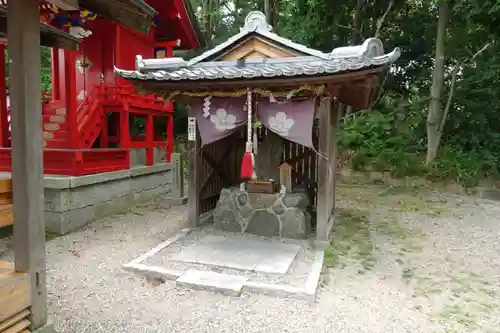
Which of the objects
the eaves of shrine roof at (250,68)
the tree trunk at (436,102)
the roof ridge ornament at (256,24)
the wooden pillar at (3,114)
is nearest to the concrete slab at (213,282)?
the eaves of shrine roof at (250,68)

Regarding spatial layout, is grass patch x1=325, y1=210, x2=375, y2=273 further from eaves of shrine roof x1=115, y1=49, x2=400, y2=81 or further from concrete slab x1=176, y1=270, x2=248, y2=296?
eaves of shrine roof x1=115, y1=49, x2=400, y2=81

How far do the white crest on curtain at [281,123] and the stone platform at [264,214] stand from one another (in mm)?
1219

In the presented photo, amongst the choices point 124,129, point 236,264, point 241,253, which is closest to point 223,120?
point 241,253

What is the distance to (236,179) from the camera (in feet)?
29.0

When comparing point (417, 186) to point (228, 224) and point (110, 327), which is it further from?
point (110, 327)

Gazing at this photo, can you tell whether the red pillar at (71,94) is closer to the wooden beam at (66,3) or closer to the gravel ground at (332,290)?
the gravel ground at (332,290)

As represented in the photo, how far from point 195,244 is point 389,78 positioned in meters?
12.7

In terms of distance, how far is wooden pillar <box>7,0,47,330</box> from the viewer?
Answer: 2.62 meters

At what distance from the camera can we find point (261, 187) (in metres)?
6.59

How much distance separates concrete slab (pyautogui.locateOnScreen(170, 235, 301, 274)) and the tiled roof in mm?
2669

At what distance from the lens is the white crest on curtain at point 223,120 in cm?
614

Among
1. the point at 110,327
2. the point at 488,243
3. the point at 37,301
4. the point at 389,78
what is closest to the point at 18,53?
the point at 37,301

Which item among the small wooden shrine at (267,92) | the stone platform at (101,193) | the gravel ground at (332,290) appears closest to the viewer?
the gravel ground at (332,290)

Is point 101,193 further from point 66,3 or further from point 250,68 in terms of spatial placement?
point 66,3
